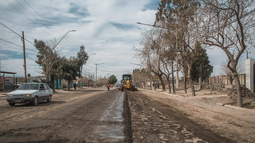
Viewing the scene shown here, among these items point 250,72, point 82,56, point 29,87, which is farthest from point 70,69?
point 250,72

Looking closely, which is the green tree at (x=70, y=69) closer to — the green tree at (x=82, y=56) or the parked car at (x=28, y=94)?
the green tree at (x=82, y=56)

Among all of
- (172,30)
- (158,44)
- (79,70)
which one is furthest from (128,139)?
(79,70)

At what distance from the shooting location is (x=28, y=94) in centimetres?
1389

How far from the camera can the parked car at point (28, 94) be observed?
13695 mm

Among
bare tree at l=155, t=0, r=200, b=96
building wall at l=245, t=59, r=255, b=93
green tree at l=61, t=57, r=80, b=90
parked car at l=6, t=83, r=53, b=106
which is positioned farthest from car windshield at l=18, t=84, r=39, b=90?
green tree at l=61, t=57, r=80, b=90

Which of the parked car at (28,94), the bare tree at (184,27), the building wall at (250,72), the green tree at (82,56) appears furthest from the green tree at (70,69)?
the building wall at (250,72)

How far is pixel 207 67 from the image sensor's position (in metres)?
49.4

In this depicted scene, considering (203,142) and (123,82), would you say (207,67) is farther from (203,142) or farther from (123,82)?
(203,142)

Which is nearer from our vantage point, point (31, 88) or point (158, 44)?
point (31, 88)

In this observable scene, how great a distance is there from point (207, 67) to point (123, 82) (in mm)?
20253

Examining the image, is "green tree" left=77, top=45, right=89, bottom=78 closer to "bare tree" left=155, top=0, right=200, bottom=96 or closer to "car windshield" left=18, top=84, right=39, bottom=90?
"bare tree" left=155, top=0, right=200, bottom=96

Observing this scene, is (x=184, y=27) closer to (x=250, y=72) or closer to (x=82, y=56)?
(x=250, y=72)

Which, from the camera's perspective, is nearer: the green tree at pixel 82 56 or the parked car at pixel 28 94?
the parked car at pixel 28 94

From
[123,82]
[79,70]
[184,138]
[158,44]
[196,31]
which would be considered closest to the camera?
[184,138]
